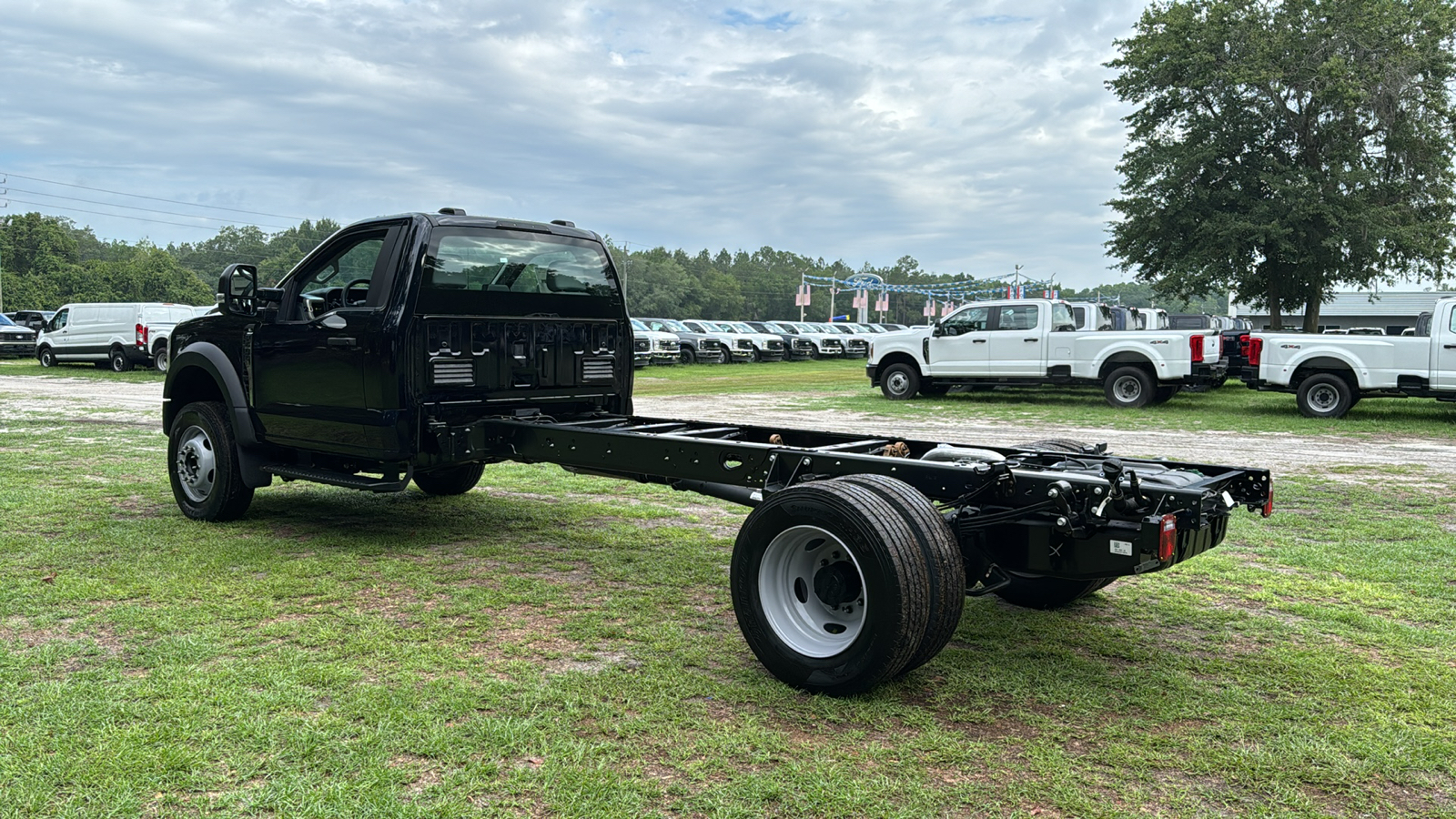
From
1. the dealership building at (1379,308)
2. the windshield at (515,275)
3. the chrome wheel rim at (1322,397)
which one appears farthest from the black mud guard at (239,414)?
the dealership building at (1379,308)

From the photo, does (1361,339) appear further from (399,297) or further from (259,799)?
(259,799)

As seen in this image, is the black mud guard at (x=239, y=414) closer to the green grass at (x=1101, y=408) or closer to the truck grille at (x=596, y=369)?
the truck grille at (x=596, y=369)

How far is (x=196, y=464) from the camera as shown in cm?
741

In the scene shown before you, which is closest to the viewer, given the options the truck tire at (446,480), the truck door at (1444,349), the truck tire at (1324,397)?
the truck tire at (446,480)

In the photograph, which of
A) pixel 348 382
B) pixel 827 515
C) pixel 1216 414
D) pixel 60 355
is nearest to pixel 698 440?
pixel 827 515

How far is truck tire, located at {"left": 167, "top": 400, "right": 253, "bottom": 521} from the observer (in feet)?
23.3

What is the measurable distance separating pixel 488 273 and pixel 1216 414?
43.8 ft

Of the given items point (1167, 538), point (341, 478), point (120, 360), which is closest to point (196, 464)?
point (341, 478)

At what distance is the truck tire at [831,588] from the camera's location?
12.4 ft

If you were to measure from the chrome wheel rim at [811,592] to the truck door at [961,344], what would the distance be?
15.9 metres

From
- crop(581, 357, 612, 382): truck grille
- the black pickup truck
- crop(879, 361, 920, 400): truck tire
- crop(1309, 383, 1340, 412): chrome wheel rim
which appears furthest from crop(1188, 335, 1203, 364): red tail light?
crop(581, 357, 612, 382): truck grille

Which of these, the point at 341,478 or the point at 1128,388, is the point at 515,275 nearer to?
the point at 341,478

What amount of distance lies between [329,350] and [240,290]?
104 centimetres

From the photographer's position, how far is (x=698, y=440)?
5.16 metres
